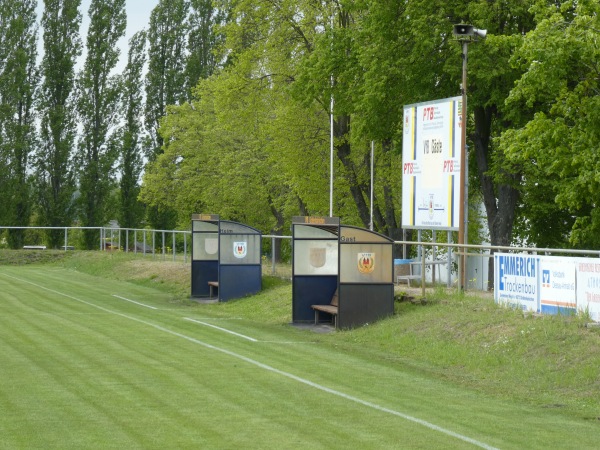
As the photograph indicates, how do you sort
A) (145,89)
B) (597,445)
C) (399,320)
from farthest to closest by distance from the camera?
(145,89)
(399,320)
(597,445)

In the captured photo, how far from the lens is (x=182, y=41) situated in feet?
261

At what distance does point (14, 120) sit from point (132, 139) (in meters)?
10.5

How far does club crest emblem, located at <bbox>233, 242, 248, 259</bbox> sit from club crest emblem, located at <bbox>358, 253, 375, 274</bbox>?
9.16m

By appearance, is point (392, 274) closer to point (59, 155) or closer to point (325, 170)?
point (325, 170)

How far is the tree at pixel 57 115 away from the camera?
6744 centimetres

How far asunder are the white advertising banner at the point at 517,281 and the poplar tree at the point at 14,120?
47290mm

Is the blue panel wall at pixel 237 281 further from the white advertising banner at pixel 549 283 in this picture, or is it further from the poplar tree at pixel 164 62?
the poplar tree at pixel 164 62

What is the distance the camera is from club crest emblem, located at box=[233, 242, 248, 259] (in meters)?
33.7

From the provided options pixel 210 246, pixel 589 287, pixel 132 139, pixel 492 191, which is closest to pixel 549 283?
→ pixel 589 287

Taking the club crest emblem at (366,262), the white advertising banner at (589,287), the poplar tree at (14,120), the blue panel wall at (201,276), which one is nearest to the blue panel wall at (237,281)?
the blue panel wall at (201,276)

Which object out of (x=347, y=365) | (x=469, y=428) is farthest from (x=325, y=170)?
(x=469, y=428)

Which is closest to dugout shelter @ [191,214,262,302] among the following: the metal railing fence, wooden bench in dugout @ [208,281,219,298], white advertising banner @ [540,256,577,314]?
wooden bench in dugout @ [208,281,219,298]

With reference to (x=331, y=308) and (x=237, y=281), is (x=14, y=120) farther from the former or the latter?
(x=331, y=308)

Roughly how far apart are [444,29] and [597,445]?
A: 79.9 ft
